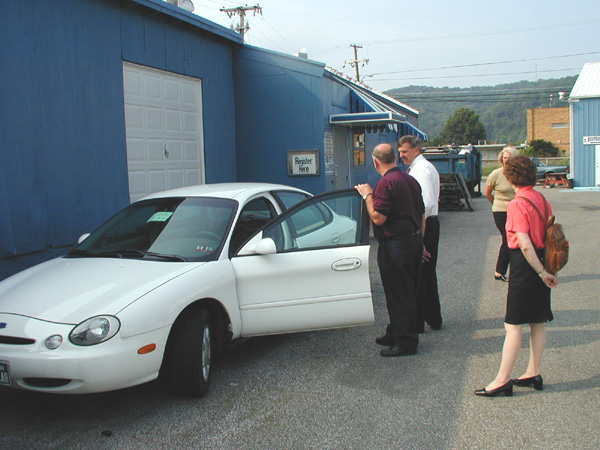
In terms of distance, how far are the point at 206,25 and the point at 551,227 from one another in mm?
8641

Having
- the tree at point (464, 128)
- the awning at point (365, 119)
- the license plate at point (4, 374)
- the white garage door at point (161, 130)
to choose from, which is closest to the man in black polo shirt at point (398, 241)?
the license plate at point (4, 374)

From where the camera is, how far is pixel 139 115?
9789 millimetres

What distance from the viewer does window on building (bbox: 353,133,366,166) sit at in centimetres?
1507

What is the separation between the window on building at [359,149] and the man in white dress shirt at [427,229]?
9.35 m

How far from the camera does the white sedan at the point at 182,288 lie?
3.70 metres

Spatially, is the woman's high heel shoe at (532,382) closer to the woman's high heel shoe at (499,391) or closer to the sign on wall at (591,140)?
the woman's high heel shoe at (499,391)

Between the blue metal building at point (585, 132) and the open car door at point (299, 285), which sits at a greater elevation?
the blue metal building at point (585, 132)

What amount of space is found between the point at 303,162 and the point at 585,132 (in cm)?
1859

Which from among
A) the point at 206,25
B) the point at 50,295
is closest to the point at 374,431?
the point at 50,295

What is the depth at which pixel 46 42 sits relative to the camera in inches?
308

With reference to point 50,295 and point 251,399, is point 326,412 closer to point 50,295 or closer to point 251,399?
point 251,399

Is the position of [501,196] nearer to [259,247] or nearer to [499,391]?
[499,391]

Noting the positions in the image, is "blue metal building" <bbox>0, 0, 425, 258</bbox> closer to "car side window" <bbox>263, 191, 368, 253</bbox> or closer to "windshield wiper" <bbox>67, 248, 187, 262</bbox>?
"windshield wiper" <bbox>67, 248, 187, 262</bbox>

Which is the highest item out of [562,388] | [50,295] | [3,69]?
[3,69]
